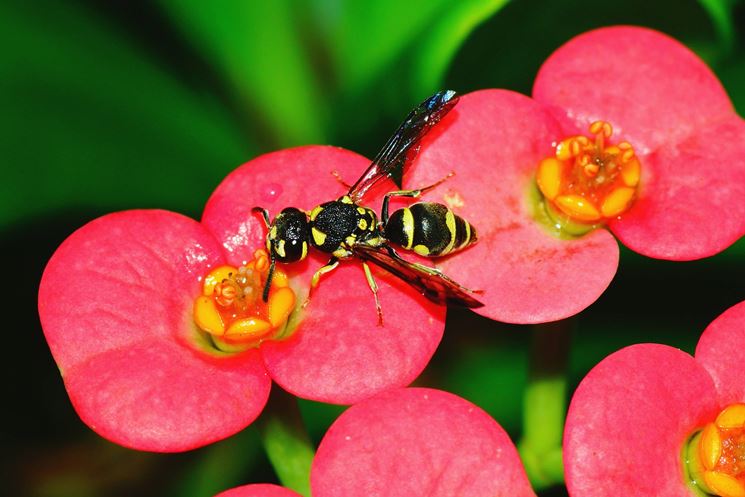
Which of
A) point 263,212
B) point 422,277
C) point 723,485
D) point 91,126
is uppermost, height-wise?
point 91,126

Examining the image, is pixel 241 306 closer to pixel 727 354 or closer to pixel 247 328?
pixel 247 328

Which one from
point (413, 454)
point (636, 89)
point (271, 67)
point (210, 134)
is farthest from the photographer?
point (271, 67)

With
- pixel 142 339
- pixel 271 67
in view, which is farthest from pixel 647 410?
pixel 271 67

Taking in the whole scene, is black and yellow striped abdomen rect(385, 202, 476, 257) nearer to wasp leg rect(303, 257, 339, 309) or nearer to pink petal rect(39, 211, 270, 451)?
wasp leg rect(303, 257, 339, 309)

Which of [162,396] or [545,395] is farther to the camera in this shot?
[545,395]

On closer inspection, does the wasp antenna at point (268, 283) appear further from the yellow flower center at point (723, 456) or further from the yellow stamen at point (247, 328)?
the yellow flower center at point (723, 456)

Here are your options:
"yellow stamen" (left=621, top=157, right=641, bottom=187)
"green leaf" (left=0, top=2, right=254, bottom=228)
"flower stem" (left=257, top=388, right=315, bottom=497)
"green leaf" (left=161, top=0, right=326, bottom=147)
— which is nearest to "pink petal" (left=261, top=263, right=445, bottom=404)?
"flower stem" (left=257, top=388, right=315, bottom=497)
